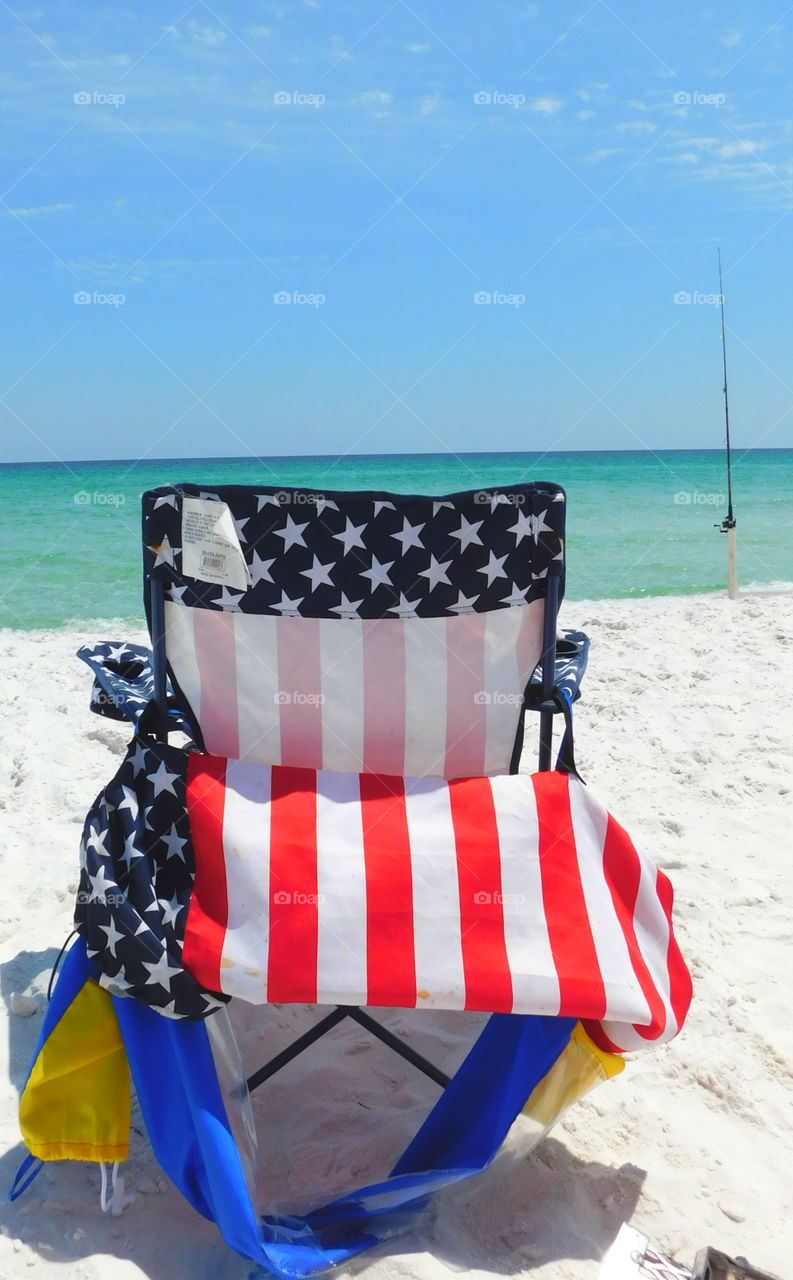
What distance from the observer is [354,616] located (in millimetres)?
1473

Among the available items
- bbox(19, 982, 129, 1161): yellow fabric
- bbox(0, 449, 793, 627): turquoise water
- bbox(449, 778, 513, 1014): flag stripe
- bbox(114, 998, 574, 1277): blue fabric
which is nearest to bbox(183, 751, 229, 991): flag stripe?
bbox(114, 998, 574, 1277): blue fabric

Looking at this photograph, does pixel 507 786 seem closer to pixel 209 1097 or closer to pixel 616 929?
pixel 616 929

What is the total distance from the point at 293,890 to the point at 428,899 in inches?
7.5

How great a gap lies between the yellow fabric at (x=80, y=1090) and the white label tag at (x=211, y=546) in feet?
2.07

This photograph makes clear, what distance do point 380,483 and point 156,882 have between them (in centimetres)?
2602

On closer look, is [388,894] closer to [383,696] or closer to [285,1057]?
[383,696]

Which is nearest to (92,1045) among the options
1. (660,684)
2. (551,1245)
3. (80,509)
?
(551,1245)

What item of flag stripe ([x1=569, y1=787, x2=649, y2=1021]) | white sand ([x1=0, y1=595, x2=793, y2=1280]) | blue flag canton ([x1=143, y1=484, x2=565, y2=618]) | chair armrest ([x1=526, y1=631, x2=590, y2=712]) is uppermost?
blue flag canton ([x1=143, y1=484, x2=565, y2=618])

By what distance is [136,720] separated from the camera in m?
1.54

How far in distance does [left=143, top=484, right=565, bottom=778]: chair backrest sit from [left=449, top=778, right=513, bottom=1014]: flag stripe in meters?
0.11

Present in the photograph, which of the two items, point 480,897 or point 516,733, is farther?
point 516,733

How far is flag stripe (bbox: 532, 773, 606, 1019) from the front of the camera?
4.32 feet

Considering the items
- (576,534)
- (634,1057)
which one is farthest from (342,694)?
(576,534)

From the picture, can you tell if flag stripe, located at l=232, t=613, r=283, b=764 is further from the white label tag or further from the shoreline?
the shoreline
